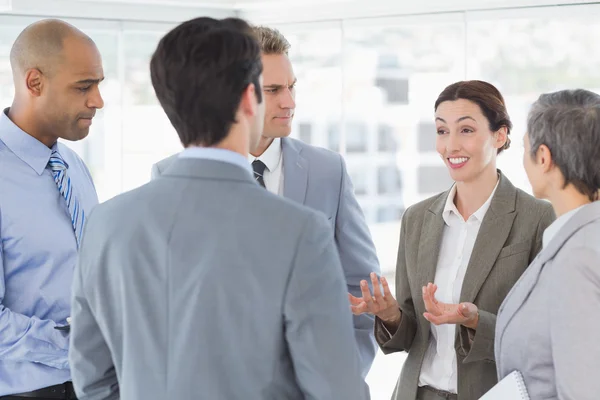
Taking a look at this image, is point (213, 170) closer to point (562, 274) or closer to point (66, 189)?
point (562, 274)

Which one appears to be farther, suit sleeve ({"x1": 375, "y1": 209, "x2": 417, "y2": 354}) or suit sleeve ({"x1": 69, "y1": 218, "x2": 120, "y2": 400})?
suit sleeve ({"x1": 375, "y1": 209, "x2": 417, "y2": 354})

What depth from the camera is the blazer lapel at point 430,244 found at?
8.11ft

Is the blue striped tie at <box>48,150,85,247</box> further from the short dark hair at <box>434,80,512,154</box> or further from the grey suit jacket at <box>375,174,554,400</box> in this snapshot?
the short dark hair at <box>434,80,512,154</box>

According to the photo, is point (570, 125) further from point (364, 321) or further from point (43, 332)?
point (43, 332)

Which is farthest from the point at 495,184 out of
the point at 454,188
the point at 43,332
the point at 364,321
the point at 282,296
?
the point at 43,332

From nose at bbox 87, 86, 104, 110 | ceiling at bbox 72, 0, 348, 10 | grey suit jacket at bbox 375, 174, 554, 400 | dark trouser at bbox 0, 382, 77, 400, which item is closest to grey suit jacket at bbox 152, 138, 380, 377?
grey suit jacket at bbox 375, 174, 554, 400

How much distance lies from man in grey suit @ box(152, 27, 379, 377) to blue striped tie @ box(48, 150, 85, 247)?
265 mm

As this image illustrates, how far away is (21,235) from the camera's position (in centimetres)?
239

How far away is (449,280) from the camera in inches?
96.1

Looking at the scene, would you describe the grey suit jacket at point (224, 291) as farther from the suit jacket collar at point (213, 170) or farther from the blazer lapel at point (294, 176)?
Result: the blazer lapel at point (294, 176)

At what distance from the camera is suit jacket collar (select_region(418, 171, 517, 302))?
7.72 feet

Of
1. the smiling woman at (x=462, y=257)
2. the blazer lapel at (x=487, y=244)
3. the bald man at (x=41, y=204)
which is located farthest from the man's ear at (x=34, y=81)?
the blazer lapel at (x=487, y=244)

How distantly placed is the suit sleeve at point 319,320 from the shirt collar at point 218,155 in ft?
0.57

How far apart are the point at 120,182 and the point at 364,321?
453cm
